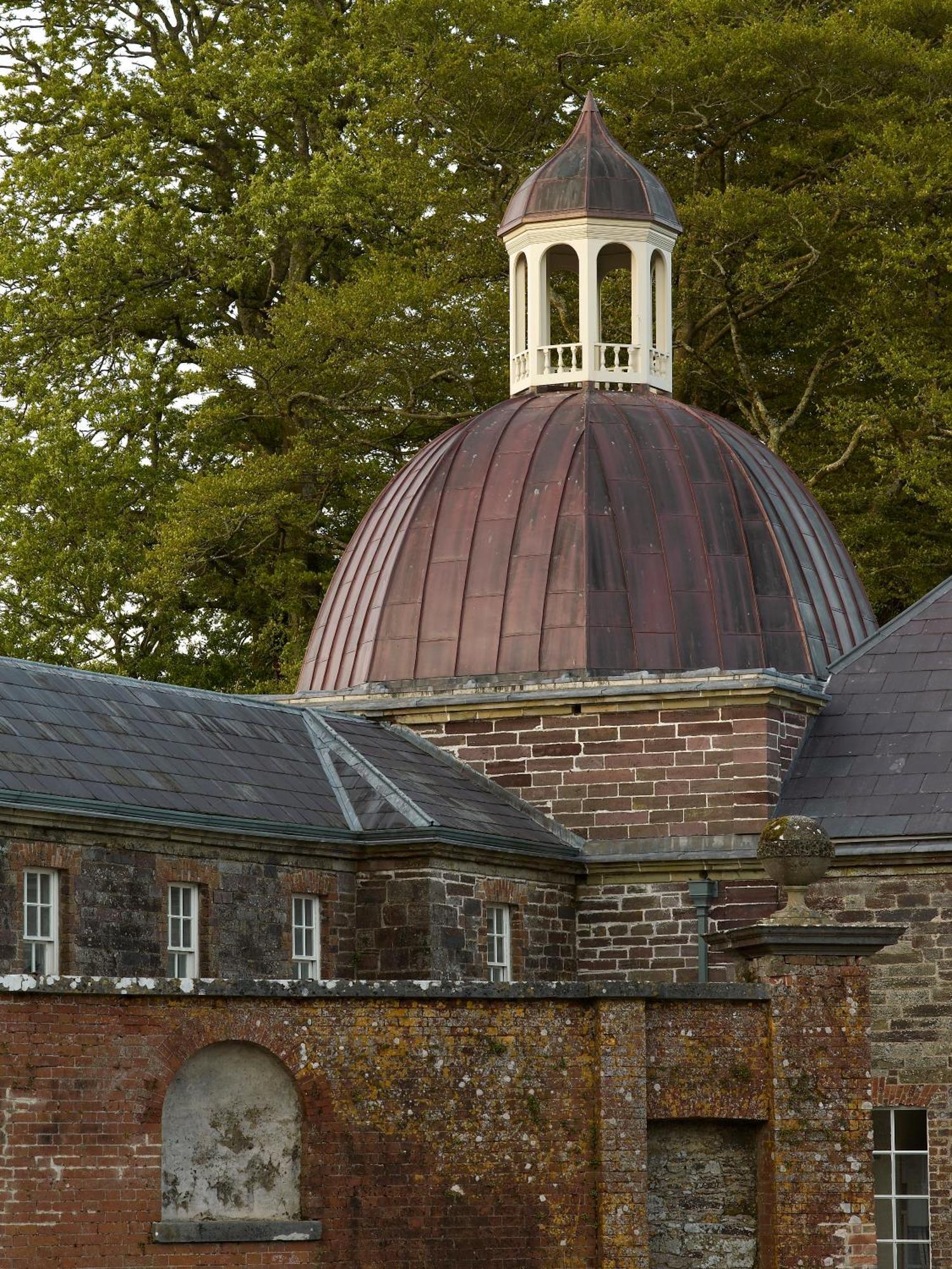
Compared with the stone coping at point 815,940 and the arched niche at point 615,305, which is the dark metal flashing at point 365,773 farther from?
the arched niche at point 615,305

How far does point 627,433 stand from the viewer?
33.0m

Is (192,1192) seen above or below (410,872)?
below

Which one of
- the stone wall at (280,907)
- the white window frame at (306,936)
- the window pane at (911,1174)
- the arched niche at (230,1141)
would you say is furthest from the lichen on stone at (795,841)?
the window pane at (911,1174)

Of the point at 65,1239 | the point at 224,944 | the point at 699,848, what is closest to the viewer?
the point at 65,1239

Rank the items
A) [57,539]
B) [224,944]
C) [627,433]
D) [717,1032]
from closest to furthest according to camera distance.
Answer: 1. [717,1032]
2. [224,944]
3. [627,433]
4. [57,539]

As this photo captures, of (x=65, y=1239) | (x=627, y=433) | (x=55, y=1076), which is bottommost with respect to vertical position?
(x=65, y=1239)

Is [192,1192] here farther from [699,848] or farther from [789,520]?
[789,520]

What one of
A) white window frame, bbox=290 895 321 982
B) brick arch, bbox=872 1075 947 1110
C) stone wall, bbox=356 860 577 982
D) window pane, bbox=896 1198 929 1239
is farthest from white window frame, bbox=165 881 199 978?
window pane, bbox=896 1198 929 1239

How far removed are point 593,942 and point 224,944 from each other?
5505mm

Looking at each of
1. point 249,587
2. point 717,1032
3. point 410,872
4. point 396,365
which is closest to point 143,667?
point 249,587

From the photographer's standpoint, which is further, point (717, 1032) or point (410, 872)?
point (410, 872)

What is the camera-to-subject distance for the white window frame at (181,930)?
86.5ft

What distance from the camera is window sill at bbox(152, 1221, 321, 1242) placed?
19.7 meters

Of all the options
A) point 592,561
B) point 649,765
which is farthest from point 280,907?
point 592,561
